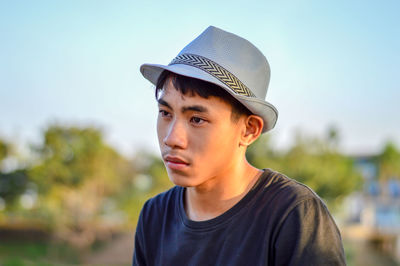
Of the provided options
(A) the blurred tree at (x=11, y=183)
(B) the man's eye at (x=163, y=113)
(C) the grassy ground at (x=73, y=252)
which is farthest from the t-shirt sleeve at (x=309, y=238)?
(A) the blurred tree at (x=11, y=183)

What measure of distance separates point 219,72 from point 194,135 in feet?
0.83

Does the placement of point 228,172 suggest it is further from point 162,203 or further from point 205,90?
point 162,203

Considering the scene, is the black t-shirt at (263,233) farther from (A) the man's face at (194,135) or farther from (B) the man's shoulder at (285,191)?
(A) the man's face at (194,135)

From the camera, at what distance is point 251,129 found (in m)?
1.74

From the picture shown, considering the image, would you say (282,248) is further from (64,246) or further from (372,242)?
(372,242)

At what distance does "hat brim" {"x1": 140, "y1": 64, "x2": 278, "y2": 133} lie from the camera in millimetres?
1556

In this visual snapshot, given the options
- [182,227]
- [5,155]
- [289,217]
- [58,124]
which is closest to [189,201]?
[182,227]

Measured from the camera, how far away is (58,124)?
27.9m

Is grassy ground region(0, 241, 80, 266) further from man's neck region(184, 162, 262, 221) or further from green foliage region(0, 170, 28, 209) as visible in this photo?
man's neck region(184, 162, 262, 221)

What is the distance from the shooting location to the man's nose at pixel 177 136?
158cm

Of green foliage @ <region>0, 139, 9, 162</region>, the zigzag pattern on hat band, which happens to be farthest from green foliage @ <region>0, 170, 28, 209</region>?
the zigzag pattern on hat band

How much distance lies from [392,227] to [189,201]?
3760 cm

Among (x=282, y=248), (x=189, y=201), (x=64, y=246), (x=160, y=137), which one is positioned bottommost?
(x=64, y=246)

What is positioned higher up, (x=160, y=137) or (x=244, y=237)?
A: (x=160, y=137)
